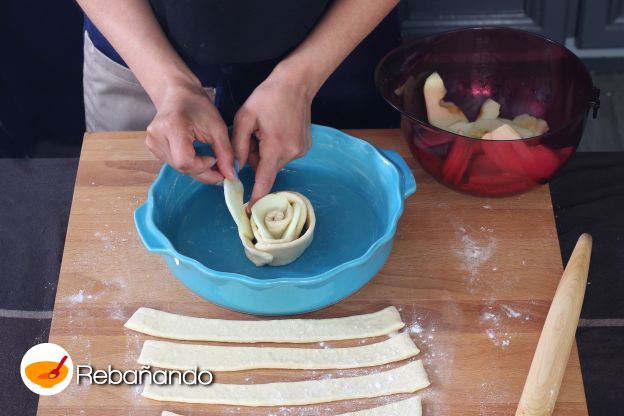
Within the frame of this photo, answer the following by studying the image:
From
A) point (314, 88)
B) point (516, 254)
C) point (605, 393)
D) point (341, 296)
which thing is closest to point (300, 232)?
point (341, 296)

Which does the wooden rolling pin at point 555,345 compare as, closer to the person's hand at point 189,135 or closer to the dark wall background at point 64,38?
the person's hand at point 189,135

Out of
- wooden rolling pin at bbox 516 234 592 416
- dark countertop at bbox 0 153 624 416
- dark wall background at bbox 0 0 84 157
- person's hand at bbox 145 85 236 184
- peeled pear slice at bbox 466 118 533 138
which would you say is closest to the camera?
wooden rolling pin at bbox 516 234 592 416

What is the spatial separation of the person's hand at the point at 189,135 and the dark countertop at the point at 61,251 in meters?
0.55

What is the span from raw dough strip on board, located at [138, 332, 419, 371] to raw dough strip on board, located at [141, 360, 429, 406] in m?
0.02

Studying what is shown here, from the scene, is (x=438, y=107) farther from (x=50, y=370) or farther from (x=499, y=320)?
(x=50, y=370)

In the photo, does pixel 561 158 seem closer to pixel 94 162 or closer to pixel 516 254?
pixel 516 254

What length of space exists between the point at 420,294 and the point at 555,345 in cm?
22

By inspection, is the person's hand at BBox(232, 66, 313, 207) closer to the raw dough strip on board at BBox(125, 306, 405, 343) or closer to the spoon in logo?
the raw dough strip on board at BBox(125, 306, 405, 343)

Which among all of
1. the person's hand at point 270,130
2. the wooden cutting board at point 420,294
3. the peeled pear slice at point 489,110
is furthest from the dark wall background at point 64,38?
the person's hand at point 270,130

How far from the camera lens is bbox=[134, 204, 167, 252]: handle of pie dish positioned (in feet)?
3.27

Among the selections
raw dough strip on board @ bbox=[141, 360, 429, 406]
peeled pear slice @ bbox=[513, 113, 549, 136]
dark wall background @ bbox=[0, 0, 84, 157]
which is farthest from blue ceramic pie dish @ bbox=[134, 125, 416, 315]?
dark wall background @ bbox=[0, 0, 84, 157]

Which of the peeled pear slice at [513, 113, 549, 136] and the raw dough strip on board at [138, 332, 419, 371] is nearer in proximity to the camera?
the raw dough strip on board at [138, 332, 419, 371]

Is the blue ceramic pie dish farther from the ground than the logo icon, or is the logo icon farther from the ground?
the blue ceramic pie dish

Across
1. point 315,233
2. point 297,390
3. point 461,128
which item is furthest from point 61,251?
point 461,128
